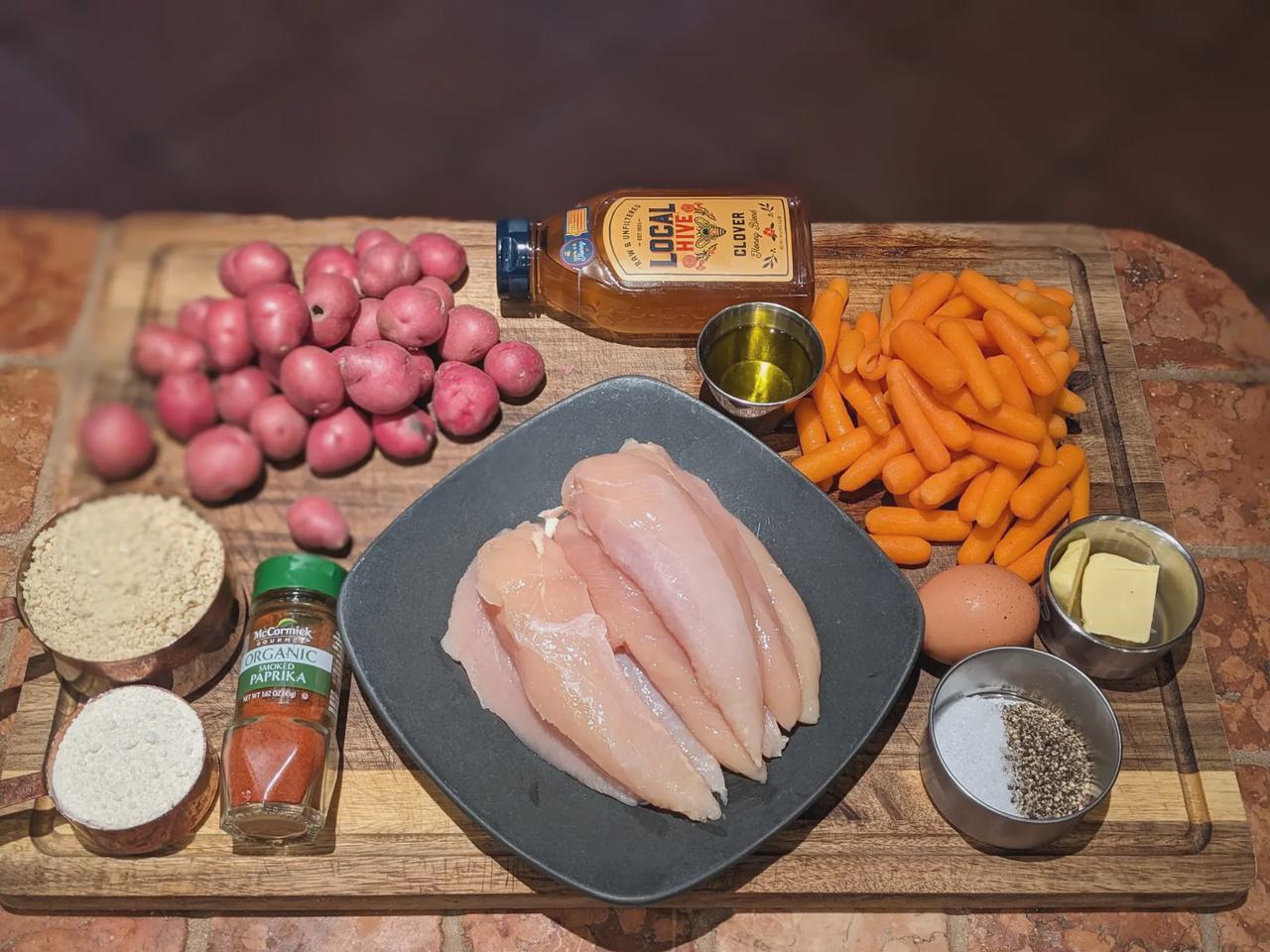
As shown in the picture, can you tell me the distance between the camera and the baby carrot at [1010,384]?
146 cm

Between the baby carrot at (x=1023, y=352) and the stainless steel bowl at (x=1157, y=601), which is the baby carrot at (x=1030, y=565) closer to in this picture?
the stainless steel bowl at (x=1157, y=601)

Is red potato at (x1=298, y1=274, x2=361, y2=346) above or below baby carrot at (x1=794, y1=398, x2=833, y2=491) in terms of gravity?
above

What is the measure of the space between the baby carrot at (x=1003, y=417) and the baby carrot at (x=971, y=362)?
0.01 m

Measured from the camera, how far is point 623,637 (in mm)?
1324

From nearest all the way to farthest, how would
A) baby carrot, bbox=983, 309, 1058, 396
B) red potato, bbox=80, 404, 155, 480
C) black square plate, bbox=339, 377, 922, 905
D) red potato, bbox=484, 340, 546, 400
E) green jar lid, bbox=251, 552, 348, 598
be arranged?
red potato, bbox=80, 404, 155, 480 < black square plate, bbox=339, 377, 922, 905 < green jar lid, bbox=251, 552, 348, 598 < baby carrot, bbox=983, 309, 1058, 396 < red potato, bbox=484, 340, 546, 400

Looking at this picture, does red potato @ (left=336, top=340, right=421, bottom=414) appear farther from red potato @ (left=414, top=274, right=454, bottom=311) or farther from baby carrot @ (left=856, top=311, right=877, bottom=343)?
baby carrot @ (left=856, top=311, right=877, bottom=343)

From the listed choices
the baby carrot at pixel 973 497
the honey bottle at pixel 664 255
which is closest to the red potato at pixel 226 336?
the honey bottle at pixel 664 255

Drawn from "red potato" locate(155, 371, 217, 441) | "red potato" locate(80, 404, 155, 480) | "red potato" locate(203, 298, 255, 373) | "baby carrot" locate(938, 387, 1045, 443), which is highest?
"red potato" locate(80, 404, 155, 480)

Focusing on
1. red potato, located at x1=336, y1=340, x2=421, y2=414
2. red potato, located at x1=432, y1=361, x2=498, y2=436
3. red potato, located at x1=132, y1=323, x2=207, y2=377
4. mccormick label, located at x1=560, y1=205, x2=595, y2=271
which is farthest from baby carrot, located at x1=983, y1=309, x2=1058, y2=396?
red potato, located at x1=132, y1=323, x2=207, y2=377

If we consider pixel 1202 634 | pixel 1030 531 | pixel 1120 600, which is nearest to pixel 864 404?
pixel 1030 531

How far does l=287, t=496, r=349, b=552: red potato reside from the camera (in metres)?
1.48

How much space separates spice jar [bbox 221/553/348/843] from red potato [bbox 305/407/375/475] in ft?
0.68

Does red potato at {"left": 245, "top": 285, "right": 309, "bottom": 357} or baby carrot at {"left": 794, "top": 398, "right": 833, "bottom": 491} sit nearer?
red potato at {"left": 245, "top": 285, "right": 309, "bottom": 357}

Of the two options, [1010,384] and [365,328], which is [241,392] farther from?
[1010,384]
